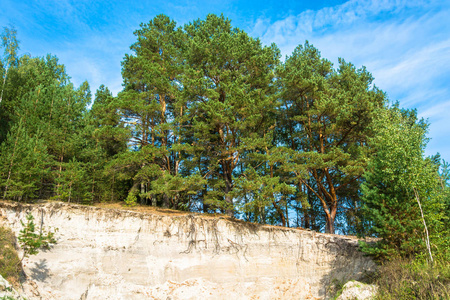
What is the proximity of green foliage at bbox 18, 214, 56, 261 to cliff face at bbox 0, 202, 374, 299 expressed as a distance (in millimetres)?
479

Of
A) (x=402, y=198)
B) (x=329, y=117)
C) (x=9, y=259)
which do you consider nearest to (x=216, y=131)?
(x=329, y=117)

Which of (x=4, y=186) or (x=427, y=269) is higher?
(x=4, y=186)

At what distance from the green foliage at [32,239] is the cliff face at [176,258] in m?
0.48

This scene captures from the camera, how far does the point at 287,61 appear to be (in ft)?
71.3

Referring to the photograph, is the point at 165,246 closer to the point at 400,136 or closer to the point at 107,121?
the point at 107,121

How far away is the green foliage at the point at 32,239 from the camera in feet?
39.6

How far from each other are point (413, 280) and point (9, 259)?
643 inches

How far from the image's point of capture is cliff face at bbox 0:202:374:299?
1375 cm

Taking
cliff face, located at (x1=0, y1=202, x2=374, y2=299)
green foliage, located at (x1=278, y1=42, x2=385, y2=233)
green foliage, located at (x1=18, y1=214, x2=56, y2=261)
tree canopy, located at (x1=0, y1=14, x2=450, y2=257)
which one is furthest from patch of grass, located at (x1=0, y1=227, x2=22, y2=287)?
green foliage, located at (x1=278, y1=42, x2=385, y2=233)

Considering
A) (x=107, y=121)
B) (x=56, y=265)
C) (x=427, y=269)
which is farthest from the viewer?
(x=107, y=121)

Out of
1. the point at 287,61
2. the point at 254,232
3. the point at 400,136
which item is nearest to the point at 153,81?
the point at 287,61

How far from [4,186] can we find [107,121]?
22.5 feet

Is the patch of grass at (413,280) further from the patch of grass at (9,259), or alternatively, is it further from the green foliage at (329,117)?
the patch of grass at (9,259)

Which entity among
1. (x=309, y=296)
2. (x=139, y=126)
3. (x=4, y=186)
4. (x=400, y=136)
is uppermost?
(x=139, y=126)
